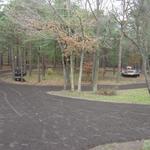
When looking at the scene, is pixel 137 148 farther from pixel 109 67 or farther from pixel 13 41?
pixel 109 67

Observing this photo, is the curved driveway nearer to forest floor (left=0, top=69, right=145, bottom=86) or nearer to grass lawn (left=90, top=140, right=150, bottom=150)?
grass lawn (left=90, top=140, right=150, bottom=150)

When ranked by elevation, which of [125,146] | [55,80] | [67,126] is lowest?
[55,80]

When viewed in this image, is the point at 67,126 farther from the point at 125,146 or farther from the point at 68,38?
the point at 68,38

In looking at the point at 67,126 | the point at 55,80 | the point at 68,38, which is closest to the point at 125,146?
the point at 67,126

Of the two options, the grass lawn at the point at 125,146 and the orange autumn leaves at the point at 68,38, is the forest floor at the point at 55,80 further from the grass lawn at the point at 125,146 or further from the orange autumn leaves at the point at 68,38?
the grass lawn at the point at 125,146

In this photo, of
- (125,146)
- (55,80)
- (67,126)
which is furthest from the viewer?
(55,80)

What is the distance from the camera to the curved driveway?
915cm

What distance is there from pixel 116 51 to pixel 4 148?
3573 cm

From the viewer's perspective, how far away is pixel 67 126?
11.7 meters

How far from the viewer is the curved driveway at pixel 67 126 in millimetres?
9148

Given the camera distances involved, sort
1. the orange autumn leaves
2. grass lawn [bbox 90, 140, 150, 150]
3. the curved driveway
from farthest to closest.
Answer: the orange autumn leaves
the curved driveway
grass lawn [bbox 90, 140, 150, 150]

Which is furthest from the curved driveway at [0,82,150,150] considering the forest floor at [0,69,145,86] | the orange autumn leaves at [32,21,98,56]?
the forest floor at [0,69,145,86]

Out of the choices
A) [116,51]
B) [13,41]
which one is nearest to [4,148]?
[13,41]

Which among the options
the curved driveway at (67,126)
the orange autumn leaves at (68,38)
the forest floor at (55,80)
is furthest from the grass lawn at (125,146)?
the forest floor at (55,80)
